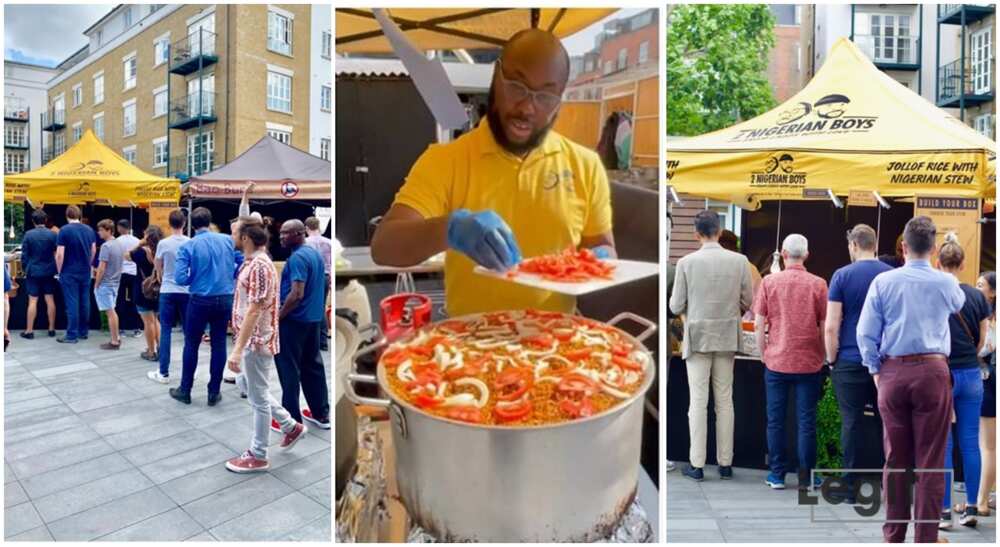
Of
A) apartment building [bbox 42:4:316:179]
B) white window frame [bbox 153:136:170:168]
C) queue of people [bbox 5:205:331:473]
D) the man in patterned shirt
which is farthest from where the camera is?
white window frame [bbox 153:136:170:168]

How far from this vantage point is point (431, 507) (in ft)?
6.82

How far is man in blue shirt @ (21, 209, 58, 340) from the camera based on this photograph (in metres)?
7.18

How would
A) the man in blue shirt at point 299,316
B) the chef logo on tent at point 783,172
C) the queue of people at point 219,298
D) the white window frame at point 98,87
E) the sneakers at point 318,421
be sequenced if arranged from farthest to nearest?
the white window frame at point 98,87
the sneakers at point 318,421
the man in blue shirt at point 299,316
the queue of people at point 219,298
the chef logo on tent at point 783,172

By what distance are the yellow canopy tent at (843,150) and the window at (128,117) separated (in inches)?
246

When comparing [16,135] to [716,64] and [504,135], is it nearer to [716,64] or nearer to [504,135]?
[504,135]

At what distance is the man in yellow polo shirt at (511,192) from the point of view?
82.3 inches

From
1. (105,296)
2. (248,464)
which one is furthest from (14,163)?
(248,464)

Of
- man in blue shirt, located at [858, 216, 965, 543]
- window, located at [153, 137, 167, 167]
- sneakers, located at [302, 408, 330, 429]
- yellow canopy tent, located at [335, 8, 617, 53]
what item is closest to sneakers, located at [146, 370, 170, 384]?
sneakers, located at [302, 408, 330, 429]

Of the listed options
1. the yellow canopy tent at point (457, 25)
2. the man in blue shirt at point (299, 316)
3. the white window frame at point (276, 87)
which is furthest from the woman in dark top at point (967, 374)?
the white window frame at point (276, 87)

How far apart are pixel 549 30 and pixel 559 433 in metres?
1.20

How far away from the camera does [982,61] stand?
10.5 m

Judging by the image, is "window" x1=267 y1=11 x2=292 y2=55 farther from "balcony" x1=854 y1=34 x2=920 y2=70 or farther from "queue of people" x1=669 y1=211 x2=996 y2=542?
"queue of people" x1=669 y1=211 x2=996 y2=542

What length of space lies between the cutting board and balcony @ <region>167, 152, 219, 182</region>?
14.2 m

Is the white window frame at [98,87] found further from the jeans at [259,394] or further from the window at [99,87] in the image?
the jeans at [259,394]
